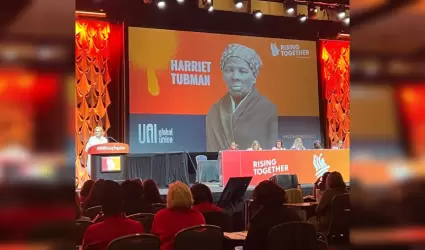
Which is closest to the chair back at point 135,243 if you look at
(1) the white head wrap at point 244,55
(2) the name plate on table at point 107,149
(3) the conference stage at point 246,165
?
(2) the name plate on table at point 107,149

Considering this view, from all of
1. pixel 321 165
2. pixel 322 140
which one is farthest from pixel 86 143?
pixel 322 140

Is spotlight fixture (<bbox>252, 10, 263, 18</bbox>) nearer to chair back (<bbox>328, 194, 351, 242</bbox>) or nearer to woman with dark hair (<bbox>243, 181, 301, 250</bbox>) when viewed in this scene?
chair back (<bbox>328, 194, 351, 242</bbox>)

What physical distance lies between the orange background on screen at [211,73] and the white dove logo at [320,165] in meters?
2.62

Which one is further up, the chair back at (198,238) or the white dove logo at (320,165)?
the white dove logo at (320,165)

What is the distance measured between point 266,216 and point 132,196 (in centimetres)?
149

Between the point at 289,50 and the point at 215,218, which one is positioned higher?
the point at 289,50

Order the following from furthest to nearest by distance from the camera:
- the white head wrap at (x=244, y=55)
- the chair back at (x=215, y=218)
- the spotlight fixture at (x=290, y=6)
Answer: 1. the spotlight fixture at (x=290, y=6)
2. the white head wrap at (x=244, y=55)
3. the chair back at (x=215, y=218)

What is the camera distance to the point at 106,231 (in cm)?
282

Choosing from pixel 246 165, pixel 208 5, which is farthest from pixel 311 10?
pixel 246 165

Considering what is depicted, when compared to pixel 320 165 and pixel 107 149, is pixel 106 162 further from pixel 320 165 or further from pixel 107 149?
pixel 320 165

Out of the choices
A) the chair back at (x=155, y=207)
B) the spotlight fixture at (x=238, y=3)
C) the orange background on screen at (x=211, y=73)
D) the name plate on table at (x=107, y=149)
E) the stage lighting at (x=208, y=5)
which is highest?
the spotlight fixture at (x=238, y=3)

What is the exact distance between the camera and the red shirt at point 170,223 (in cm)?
324

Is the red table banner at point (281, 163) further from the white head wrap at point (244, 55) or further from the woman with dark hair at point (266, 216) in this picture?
the woman with dark hair at point (266, 216)

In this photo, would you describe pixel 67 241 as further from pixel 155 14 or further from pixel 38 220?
pixel 155 14
